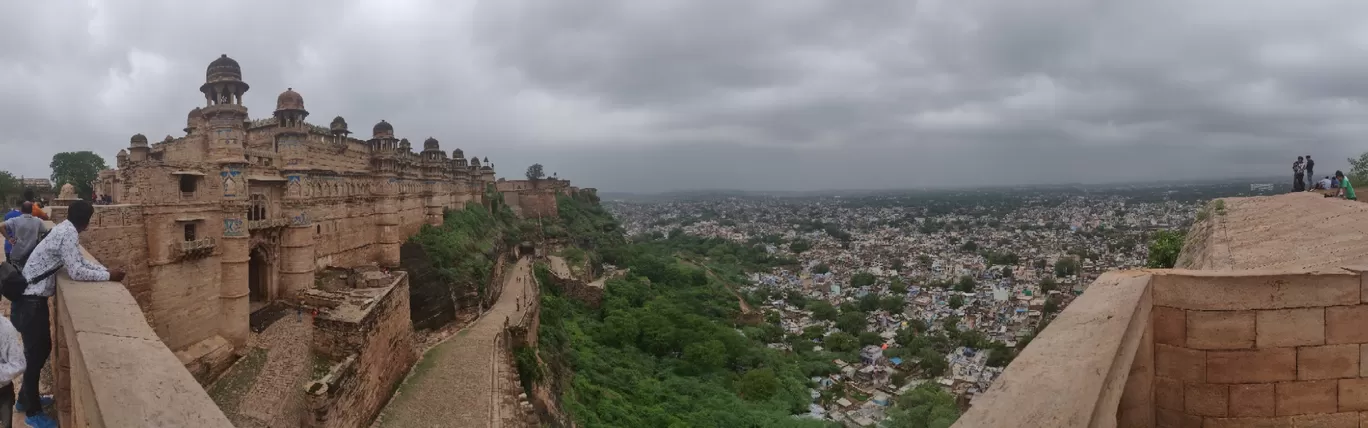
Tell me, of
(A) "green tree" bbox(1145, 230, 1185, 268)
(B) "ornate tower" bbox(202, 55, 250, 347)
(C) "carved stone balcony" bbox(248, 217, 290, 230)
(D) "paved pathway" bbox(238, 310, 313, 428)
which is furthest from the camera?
(C) "carved stone balcony" bbox(248, 217, 290, 230)

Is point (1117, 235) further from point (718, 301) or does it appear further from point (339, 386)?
point (339, 386)

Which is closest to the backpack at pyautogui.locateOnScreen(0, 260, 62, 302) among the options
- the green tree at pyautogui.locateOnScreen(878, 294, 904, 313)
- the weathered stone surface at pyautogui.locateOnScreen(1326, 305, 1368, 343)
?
the weathered stone surface at pyautogui.locateOnScreen(1326, 305, 1368, 343)

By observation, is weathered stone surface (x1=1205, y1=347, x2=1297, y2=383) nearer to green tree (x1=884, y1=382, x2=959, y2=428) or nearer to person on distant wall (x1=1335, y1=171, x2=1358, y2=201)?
person on distant wall (x1=1335, y1=171, x2=1358, y2=201)

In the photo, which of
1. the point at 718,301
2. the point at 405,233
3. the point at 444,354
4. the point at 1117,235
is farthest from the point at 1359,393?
the point at 1117,235

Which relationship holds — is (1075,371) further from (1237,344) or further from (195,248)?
(195,248)

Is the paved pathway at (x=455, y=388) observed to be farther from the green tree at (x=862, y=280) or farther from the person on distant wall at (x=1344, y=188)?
the green tree at (x=862, y=280)

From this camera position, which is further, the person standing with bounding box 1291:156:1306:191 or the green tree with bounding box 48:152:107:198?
the green tree with bounding box 48:152:107:198

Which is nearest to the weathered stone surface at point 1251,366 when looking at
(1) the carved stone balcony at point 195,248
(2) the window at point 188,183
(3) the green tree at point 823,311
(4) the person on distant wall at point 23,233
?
(4) the person on distant wall at point 23,233

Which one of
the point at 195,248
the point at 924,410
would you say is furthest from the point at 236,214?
the point at 924,410
